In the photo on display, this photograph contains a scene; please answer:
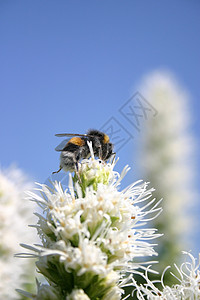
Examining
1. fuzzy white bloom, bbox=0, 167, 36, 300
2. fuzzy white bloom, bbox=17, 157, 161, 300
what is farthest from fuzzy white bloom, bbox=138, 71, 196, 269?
fuzzy white bloom, bbox=17, 157, 161, 300

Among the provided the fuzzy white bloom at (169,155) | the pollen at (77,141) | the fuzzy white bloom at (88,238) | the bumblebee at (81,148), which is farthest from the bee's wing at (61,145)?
the fuzzy white bloom at (169,155)

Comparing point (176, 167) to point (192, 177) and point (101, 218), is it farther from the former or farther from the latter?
point (101, 218)

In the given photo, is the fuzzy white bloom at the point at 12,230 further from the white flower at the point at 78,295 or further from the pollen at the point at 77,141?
the white flower at the point at 78,295

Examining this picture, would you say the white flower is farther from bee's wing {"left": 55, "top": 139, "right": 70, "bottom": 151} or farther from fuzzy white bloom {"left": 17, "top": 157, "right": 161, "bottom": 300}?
bee's wing {"left": 55, "top": 139, "right": 70, "bottom": 151}

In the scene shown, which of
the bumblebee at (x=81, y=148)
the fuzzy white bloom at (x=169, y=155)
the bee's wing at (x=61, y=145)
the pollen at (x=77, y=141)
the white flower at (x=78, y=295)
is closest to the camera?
the white flower at (x=78, y=295)

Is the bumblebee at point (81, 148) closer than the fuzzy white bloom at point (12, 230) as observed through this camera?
Yes

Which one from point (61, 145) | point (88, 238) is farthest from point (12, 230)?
point (88, 238)
